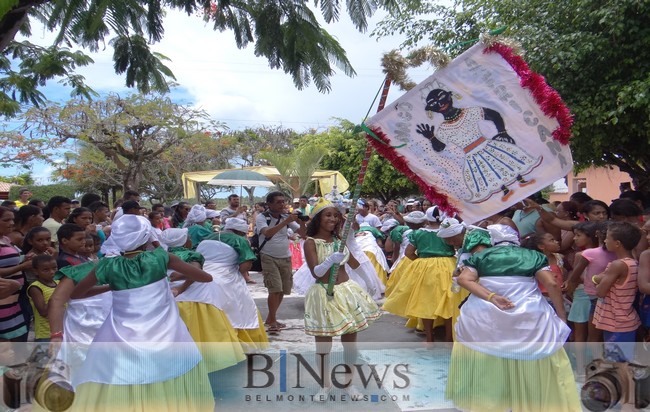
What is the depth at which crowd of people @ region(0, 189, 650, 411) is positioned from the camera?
3.62 m

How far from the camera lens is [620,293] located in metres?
4.75

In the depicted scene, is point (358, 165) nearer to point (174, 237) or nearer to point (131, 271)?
point (174, 237)

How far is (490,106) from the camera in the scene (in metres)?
4.48

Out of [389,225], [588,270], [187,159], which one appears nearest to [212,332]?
[588,270]

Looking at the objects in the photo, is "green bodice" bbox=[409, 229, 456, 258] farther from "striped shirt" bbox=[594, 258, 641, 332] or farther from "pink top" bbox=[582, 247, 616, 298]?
"striped shirt" bbox=[594, 258, 641, 332]

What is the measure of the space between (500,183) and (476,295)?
3.12 feet

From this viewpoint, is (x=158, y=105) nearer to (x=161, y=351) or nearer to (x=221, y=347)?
(x=221, y=347)

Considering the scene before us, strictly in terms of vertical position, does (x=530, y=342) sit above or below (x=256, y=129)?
below

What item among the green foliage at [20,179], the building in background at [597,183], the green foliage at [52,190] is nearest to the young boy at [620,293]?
the building in background at [597,183]

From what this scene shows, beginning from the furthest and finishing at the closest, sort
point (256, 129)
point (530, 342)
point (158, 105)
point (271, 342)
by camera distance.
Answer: point (256, 129) → point (158, 105) → point (271, 342) → point (530, 342)

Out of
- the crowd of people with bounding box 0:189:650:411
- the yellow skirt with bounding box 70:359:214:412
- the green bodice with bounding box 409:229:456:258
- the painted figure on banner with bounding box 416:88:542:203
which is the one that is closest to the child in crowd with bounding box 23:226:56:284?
the crowd of people with bounding box 0:189:650:411

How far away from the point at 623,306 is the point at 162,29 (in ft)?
15.5

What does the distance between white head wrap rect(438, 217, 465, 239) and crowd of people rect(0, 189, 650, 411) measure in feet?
0.05

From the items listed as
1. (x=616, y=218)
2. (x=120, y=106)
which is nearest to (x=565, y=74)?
(x=616, y=218)
